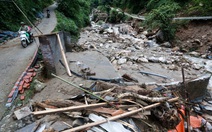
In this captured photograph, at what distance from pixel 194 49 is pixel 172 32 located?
Result: 85.5 inches

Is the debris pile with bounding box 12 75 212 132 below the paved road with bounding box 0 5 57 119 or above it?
below

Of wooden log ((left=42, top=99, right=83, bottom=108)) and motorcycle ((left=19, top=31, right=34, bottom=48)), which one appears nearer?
wooden log ((left=42, top=99, right=83, bottom=108))

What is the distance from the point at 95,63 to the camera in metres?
5.82

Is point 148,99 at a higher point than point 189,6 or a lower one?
lower

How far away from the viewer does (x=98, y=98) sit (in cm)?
314

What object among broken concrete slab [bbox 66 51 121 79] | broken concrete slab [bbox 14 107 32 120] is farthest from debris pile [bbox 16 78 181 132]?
broken concrete slab [bbox 66 51 121 79]

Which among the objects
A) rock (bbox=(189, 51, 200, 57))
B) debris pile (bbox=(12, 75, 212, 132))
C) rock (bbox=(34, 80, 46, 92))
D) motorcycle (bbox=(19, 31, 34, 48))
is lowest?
rock (bbox=(189, 51, 200, 57))

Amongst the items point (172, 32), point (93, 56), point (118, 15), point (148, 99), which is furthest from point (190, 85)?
point (118, 15)

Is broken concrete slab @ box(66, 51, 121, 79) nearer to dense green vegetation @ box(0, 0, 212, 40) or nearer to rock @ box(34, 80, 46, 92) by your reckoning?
rock @ box(34, 80, 46, 92)

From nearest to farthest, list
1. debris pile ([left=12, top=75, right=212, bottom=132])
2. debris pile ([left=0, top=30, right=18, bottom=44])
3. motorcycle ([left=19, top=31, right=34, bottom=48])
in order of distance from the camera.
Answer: debris pile ([left=12, top=75, right=212, bottom=132]), motorcycle ([left=19, top=31, right=34, bottom=48]), debris pile ([left=0, top=30, right=18, bottom=44])

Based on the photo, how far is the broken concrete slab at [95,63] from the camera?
4848 mm

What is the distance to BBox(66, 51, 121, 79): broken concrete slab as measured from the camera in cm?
485

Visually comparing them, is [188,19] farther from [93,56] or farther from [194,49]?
[93,56]

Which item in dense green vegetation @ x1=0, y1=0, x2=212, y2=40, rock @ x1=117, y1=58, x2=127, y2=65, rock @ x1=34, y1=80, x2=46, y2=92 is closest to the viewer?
rock @ x1=34, y1=80, x2=46, y2=92
